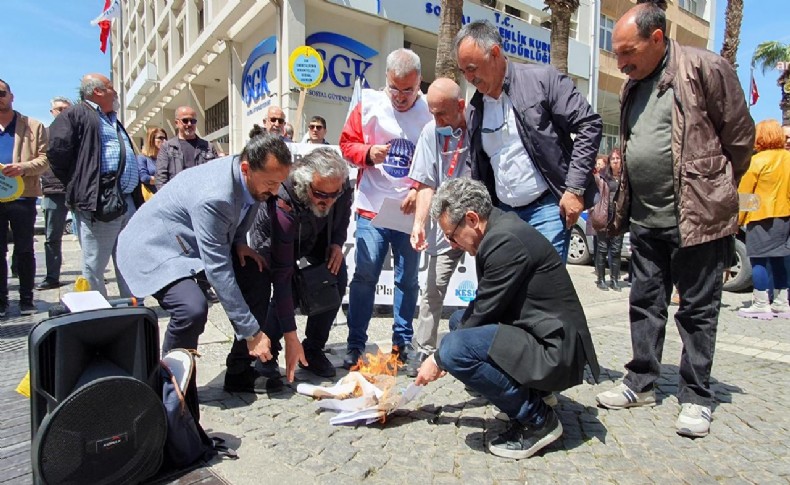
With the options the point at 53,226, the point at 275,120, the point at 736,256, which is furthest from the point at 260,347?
the point at 736,256

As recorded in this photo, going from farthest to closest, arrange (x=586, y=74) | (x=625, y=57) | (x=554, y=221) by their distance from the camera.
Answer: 1. (x=586, y=74)
2. (x=554, y=221)
3. (x=625, y=57)

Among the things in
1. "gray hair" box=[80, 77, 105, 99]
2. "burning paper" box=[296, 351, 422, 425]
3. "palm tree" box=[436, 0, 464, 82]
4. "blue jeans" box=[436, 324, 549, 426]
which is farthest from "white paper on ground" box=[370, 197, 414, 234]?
"palm tree" box=[436, 0, 464, 82]

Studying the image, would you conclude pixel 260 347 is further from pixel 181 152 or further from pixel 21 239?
pixel 181 152

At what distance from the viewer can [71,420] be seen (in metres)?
1.88

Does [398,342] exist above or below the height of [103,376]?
below

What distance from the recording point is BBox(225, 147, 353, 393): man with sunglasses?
9.89 feet

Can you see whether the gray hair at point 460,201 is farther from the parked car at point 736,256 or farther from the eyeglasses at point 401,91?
the parked car at point 736,256

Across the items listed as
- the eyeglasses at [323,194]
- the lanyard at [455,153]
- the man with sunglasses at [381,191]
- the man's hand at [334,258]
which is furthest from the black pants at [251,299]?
the lanyard at [455,153]

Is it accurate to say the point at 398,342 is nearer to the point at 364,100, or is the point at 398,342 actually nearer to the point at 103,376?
the point at 364,100

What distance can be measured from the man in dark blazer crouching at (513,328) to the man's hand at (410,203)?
1.00m

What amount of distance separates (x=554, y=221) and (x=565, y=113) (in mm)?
589

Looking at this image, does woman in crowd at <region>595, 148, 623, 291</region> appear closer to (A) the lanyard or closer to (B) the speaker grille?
(A) the lanyard

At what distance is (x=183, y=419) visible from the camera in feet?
7.48

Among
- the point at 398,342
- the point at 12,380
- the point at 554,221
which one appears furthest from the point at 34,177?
the point at 554,221
